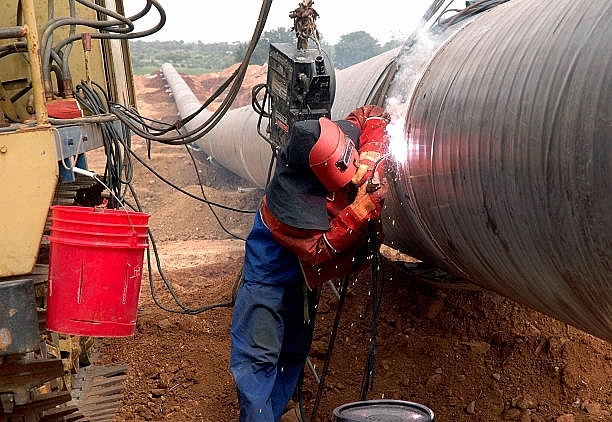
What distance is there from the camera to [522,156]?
7.73 ft

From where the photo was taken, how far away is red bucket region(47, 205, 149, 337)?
2.96 metres

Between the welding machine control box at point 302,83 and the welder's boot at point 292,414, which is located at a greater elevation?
the welding machine control box at point 302,83

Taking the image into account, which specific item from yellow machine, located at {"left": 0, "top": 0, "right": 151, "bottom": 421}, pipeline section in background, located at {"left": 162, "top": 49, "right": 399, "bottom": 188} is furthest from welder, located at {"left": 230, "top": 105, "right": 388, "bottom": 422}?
yellow machine, located at {"left": 0, "top": 0, "right": 151, "bottom": 421}

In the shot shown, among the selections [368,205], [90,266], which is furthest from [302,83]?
[90,266]

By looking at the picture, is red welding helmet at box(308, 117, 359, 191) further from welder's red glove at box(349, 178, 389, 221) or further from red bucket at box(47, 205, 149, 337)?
red bucket at box(47, 205, 149, 337)

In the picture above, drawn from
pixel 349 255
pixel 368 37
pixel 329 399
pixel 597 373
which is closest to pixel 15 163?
pixel 349 255

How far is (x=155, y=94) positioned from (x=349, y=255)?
2292cm

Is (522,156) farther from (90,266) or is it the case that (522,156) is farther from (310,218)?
(90,266)

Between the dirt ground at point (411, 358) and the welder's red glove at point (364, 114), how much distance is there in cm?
153

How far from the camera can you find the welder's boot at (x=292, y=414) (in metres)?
4.24

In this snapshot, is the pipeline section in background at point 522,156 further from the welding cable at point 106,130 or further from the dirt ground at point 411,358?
the welding cable at point 106,130

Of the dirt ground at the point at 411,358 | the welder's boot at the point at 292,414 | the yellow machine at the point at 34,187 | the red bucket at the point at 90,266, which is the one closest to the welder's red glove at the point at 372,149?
the red bucket at the point at 90,266

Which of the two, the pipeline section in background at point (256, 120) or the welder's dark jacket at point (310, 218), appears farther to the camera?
the pipeline section in background at point (256, 120)

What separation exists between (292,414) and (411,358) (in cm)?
78
